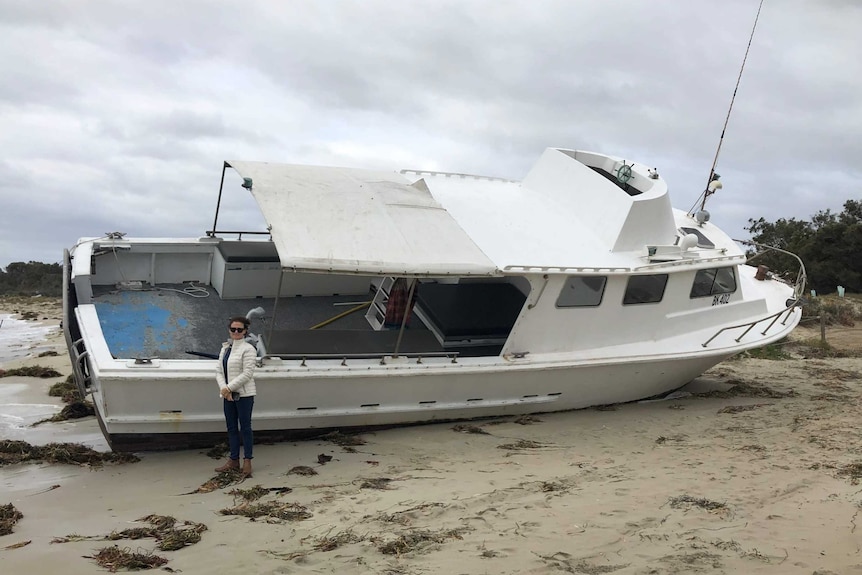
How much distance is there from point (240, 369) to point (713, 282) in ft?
22.0

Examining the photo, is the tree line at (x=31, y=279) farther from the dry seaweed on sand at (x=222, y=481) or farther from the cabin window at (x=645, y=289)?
the cabin window at (x=645, y=289)

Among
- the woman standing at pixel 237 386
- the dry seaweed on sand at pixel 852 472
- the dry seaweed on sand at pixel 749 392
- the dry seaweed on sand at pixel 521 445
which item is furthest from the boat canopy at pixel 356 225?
the dry seaweed on sand at pixel 749 392

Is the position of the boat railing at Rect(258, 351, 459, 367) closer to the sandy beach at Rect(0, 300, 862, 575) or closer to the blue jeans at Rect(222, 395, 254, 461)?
the blue jeans at Rect(222, 395, 254, 461)

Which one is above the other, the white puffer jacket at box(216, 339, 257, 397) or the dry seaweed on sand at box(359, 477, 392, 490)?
the white puffer jacket at box(216, 339, 257, 397)

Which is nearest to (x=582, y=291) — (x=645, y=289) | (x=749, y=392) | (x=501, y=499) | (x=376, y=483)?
(x=645, y=289)

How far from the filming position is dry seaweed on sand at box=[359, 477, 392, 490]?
607 centimetres

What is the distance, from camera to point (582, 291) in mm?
8297

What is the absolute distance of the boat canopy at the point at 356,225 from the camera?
22.0 ft

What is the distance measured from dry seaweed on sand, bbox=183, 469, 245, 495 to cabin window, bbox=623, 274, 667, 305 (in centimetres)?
512

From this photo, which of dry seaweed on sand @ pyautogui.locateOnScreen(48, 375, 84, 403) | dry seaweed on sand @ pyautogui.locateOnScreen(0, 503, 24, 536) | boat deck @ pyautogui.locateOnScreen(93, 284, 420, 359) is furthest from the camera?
dry seaweed on sand @ pyautogui.locateOnScreen(48, 375, 84, 403)

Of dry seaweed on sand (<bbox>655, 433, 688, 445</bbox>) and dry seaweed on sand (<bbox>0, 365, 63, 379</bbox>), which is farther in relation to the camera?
dry seaweed on sand (<bbox>0, 365, 63, 379</bbox>)

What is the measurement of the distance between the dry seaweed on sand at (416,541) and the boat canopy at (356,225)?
263cm

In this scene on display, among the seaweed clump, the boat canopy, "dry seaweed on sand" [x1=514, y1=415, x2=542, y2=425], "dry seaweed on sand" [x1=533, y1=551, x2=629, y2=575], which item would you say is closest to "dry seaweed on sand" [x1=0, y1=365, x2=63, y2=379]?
the seaweed clump

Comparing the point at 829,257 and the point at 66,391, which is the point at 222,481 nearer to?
the point at 66,391
